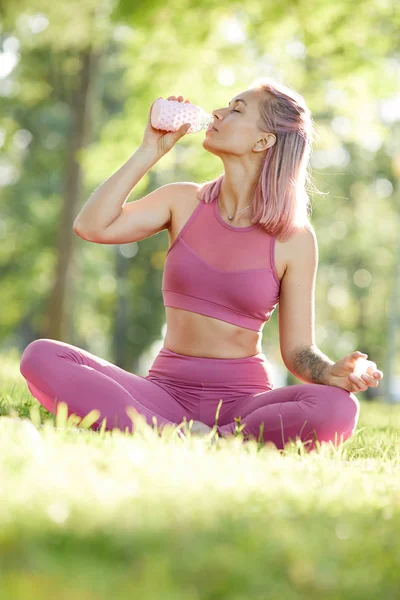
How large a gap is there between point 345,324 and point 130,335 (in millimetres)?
8417

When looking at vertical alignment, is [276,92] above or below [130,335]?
above

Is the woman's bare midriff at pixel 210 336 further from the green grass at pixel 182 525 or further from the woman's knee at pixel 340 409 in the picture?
the green grass at pixel 182 525

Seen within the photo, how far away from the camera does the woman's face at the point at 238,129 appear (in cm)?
413

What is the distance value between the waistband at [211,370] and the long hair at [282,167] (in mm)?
661

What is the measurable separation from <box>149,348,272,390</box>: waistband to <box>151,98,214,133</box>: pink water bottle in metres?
1.12

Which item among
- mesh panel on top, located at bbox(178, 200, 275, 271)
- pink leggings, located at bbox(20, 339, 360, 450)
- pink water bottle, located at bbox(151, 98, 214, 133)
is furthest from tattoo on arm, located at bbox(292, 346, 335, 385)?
pink water bottle, located at bbox(151, 98, 214, 133)

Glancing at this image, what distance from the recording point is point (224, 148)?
4.14m

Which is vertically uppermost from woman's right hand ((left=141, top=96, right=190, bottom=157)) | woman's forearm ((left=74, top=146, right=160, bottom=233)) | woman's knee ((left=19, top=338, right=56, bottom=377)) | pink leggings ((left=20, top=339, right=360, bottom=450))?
woman's right hand ((left=141, top=96, right=190, bottom=157))

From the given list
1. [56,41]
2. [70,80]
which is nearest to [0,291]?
[70,80]

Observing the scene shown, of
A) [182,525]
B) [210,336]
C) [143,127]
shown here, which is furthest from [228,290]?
[143,127]

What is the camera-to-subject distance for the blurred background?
1035cm

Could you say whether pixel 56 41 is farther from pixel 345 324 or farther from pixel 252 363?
pixel 345 324

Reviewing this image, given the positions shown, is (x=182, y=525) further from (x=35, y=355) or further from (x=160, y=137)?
(x=160, y=137)

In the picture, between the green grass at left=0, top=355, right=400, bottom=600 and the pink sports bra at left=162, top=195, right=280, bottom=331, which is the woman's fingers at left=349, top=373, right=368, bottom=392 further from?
the green grass at left=0, top=355, right=400, bottom=600
